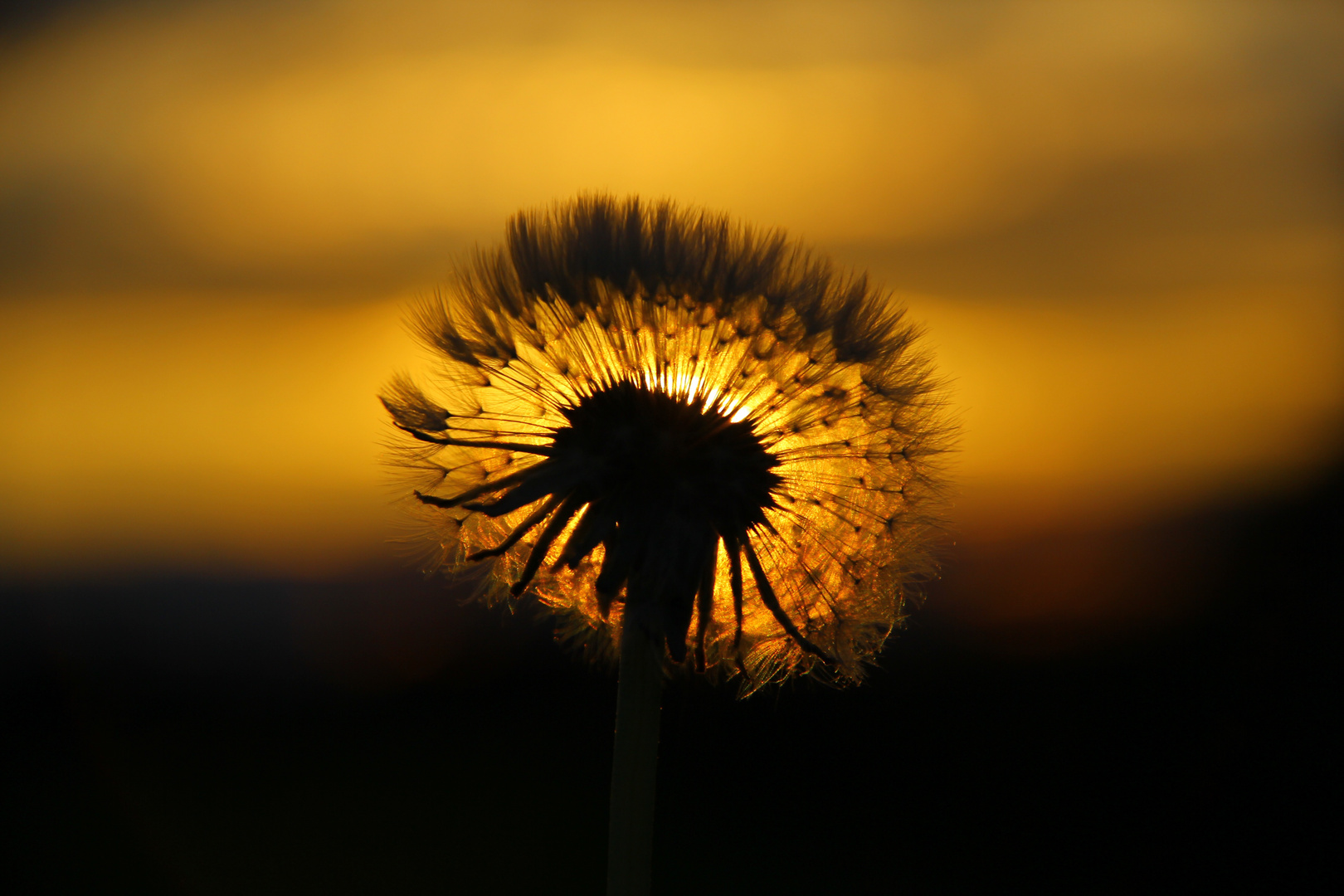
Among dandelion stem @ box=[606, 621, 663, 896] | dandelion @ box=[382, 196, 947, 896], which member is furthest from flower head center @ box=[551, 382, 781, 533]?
dandelion stem @ box=[606, 621, 663, 896]

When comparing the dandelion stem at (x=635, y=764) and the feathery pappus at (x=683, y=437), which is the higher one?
the feathery pappus at (x=683, y=437)

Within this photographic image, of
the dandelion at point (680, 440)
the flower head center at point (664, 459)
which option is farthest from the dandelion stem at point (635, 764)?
the flower head center at point (664, 459)

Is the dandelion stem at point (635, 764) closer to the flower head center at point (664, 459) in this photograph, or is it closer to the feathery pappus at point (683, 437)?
the feathery pappus at point (683, 437)

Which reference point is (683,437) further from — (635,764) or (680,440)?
(635,764)

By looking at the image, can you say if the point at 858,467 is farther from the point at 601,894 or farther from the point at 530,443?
the point at 601,894

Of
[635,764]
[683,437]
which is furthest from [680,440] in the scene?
[635,764]

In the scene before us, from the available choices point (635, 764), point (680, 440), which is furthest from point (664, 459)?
point (635, 764)

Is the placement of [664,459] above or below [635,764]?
above

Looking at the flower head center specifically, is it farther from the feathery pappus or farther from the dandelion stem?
the dandelion stem
